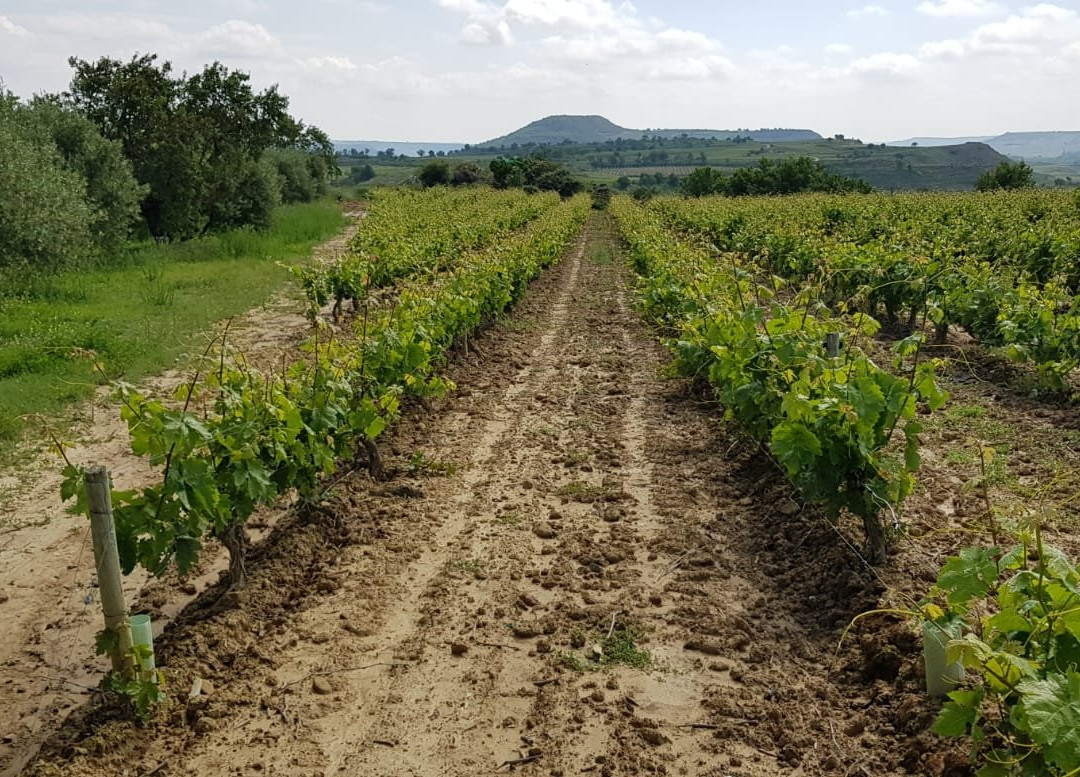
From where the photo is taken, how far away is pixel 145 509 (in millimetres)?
4258

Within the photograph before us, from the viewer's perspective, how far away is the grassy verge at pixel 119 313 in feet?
31.0

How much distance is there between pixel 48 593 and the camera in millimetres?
5348

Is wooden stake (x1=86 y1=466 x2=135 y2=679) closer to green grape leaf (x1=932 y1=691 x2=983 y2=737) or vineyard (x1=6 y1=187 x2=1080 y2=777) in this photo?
→ vineyard (x1=6 y1=187 x2=1080 y2=777)

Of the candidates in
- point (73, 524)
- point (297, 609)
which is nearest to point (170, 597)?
point (297, 609)

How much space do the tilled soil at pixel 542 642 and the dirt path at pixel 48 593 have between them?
11.2 inches

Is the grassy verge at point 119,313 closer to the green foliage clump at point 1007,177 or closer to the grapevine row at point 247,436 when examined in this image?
the grapevine row at point 247,436

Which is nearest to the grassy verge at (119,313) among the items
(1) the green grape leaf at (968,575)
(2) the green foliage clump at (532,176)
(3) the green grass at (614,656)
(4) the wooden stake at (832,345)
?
(3) the green grass at (614,656)

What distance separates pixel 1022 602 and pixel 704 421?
579 centimetres

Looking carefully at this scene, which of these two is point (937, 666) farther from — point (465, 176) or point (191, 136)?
point (465, 176)

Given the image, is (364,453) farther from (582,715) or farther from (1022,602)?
(1022,602)

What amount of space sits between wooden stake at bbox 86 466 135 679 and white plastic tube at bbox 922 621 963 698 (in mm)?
3691

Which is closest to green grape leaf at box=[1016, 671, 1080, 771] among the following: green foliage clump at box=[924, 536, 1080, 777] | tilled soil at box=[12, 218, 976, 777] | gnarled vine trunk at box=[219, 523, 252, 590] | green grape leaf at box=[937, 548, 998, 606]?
green foliage clump at box=[924, 536, 1080, 777]

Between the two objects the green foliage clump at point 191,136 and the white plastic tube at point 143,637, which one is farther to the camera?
the green foliage clump at point 191,136

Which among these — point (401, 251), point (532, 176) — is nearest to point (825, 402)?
point (401, 251)
